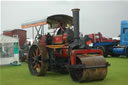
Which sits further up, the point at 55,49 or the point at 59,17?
the point at 59,17

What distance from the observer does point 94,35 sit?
18516mm

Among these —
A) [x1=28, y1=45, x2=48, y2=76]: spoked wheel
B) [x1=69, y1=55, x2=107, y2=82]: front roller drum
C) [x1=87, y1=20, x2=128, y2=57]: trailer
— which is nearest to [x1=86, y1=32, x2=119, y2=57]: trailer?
[x1=87, y1=20, x2=128, y2=57]: trailer

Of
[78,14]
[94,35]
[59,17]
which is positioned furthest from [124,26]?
[78,14]

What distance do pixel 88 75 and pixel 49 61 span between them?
221cm

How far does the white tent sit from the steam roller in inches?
108

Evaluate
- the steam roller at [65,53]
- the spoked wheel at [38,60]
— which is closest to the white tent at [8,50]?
the steam roller at [65,53]

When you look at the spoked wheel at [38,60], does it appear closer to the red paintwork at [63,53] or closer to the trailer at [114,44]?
the red paintwork at [63,53]

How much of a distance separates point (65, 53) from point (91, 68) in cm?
157

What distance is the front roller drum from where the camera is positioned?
19.8ft

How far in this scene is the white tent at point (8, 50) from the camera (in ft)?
38.7

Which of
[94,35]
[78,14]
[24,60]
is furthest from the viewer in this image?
[94,35]

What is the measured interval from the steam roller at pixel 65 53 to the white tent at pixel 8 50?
8.98 feet

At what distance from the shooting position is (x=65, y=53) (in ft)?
24.5

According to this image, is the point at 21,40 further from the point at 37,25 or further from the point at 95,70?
the point at 95,70
